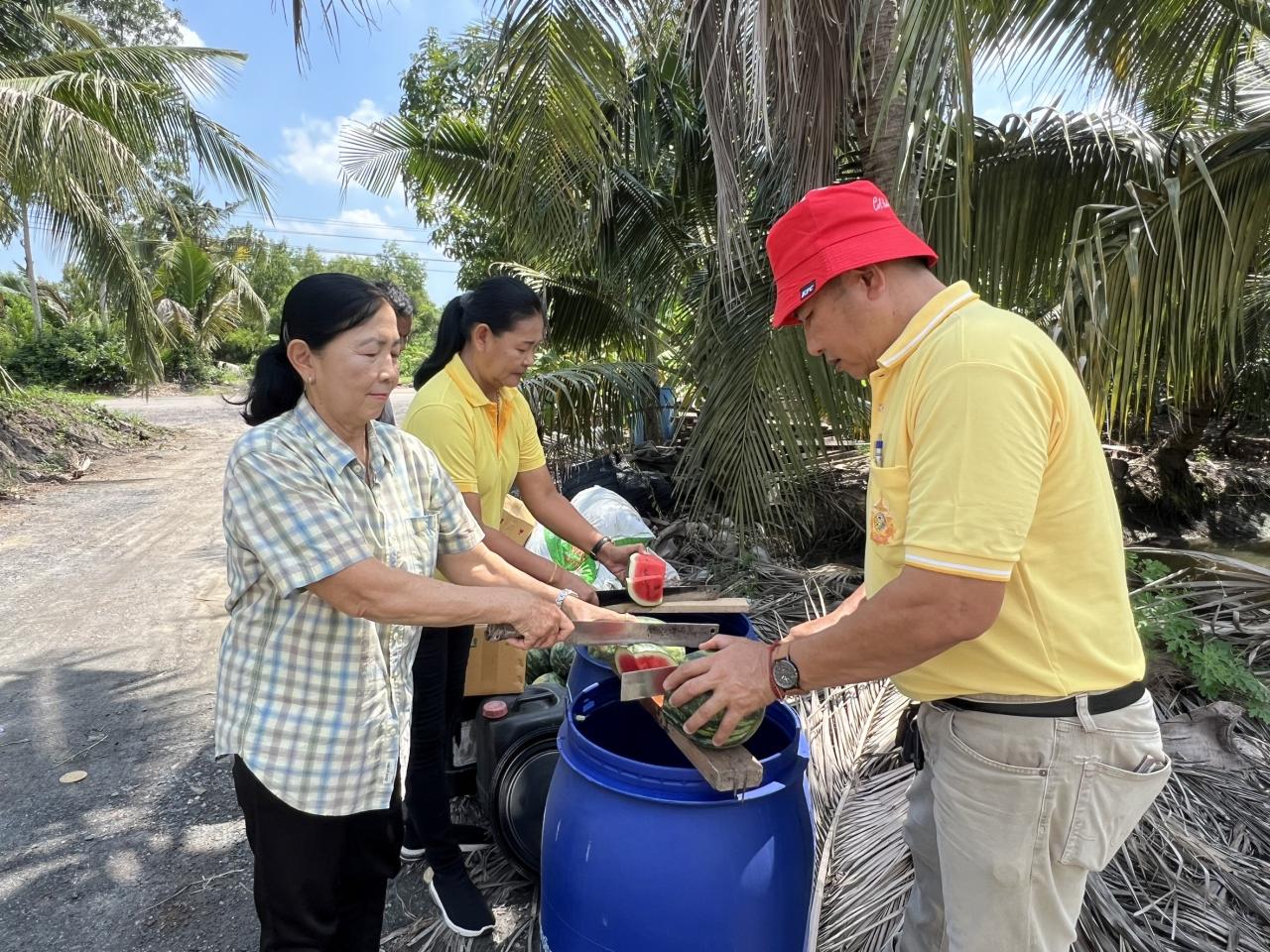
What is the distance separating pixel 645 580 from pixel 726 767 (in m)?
1.04

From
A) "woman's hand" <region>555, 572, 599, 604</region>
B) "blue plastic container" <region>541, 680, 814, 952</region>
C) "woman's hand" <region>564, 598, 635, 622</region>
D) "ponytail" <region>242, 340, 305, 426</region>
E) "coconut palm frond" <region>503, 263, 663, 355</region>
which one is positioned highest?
"coconut palm frond" <region>503, 263, 663, 355</region>

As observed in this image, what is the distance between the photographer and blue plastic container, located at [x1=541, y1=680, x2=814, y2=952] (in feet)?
5.46

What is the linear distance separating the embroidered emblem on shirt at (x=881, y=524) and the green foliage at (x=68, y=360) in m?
26.9

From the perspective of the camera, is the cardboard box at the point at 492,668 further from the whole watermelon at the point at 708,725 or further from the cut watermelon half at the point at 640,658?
the whole watermelon at the point at 708,725

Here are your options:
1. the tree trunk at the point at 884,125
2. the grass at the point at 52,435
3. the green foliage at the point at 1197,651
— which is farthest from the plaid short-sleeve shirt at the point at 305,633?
the grass at the point at 52,435

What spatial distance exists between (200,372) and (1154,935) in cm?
3208

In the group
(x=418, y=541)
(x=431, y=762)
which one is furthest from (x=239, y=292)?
(x=418, y=541)

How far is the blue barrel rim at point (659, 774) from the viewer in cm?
168

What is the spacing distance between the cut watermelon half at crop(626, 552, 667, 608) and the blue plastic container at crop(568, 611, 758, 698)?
65 mm

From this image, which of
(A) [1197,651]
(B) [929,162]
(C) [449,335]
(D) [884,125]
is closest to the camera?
(C) [449,335]

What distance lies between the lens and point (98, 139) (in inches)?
313

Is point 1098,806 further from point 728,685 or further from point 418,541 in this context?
point 418,541

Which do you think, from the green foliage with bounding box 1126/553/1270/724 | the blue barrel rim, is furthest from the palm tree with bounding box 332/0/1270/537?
the blue barrel rim

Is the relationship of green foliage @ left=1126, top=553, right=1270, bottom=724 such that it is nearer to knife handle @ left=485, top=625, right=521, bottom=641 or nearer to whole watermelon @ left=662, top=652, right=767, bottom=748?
whole watermelon @ left=662, top=652, right=767, bottom=748
